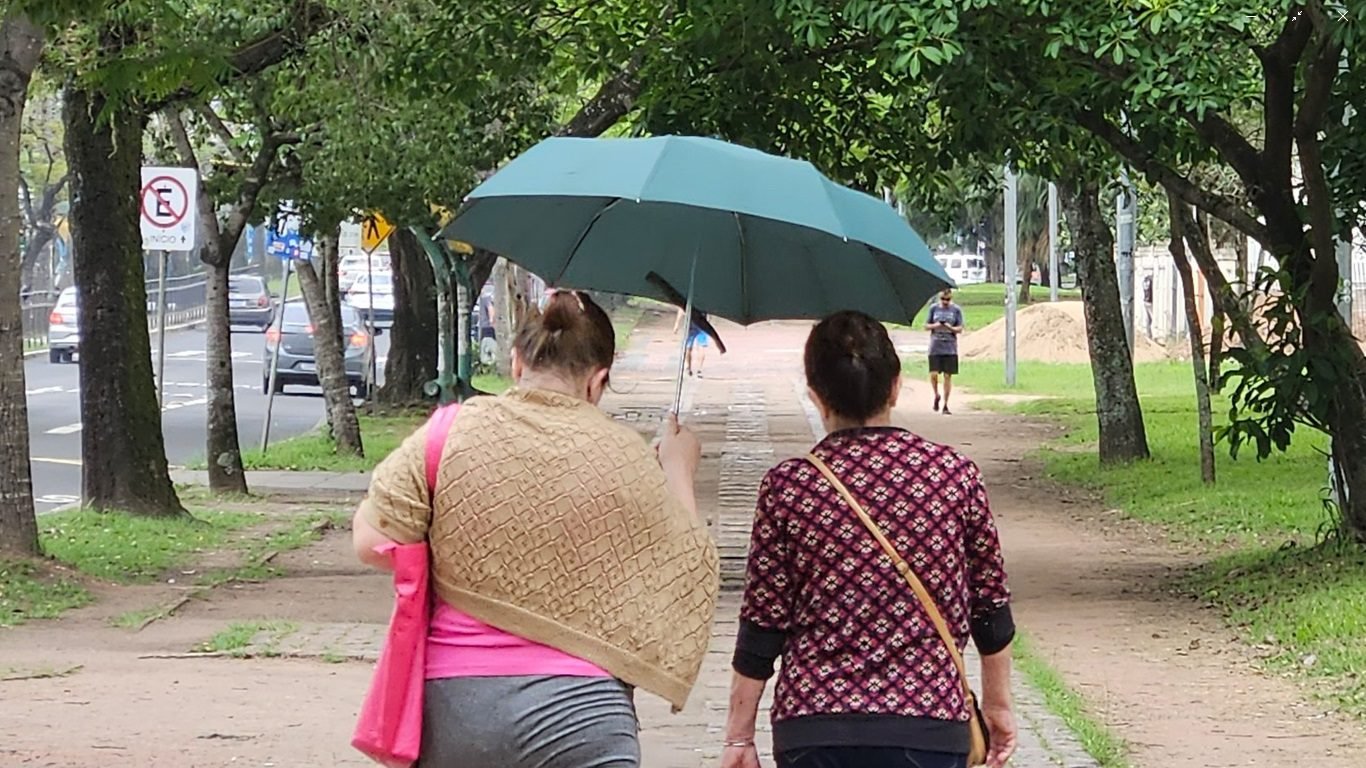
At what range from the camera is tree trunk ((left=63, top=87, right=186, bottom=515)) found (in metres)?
15.1

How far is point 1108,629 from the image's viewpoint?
444 inches

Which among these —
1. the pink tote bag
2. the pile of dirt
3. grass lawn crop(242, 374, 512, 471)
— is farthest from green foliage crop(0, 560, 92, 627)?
the pile of dirt

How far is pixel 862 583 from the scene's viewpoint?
397 centimetres

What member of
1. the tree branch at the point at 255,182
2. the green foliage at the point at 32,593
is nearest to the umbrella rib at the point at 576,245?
the green foliage at the point at 32,593

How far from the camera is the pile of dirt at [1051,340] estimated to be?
44188mm

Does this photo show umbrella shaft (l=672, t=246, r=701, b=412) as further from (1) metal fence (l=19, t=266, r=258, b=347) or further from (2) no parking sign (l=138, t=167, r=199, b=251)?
(1) metal fence (l=19, t=266, r=258, b=347)

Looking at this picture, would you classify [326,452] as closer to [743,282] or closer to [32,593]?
[32,593]

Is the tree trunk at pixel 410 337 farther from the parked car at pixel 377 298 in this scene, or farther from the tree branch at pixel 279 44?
the tree branch at pixel 279 44

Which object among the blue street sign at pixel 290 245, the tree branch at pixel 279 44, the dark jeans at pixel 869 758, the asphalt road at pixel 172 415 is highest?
the tree branch at pixel 279 44

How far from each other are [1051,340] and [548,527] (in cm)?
4216

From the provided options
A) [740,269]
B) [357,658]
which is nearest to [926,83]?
[357,658]

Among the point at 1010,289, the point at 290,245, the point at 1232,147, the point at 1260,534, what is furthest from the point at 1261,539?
the point at 1010,289

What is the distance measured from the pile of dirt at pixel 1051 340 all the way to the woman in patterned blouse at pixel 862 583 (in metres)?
40.0

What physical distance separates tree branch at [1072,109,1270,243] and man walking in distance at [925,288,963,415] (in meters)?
15.5
